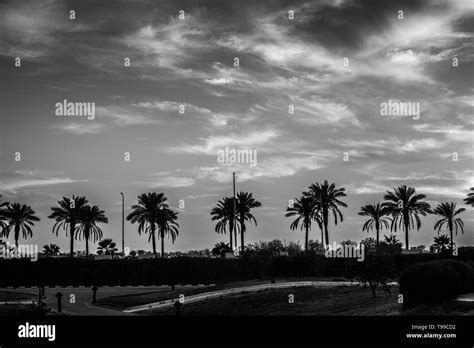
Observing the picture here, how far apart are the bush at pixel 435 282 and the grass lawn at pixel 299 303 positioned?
2721 millimetres

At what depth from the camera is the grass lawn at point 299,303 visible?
1355 inches

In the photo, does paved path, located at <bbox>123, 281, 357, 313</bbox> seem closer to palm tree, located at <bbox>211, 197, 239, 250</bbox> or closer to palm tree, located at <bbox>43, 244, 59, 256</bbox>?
palm tree, located at <bbox>211, 197, 239, 250</bbox>

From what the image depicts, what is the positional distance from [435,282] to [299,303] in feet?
45.9

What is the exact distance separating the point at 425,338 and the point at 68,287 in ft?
192

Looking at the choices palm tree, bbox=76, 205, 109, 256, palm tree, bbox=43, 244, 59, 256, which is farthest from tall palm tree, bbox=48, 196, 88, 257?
palm tree, bbox=43, 244, 59, 256

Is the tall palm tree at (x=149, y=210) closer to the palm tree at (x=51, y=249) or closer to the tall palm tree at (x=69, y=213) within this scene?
the tall palm tree at (x=69, y=213)

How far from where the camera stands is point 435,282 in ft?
90.3

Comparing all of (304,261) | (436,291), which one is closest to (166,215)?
(304,261)

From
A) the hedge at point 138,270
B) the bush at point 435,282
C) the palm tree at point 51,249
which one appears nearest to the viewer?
the bush at point 435,282

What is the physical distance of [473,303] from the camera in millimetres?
25672

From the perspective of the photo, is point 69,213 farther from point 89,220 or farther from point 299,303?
point 299,303

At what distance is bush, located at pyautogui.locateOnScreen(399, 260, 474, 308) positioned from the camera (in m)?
27.3

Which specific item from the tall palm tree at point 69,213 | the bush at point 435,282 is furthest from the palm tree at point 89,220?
the bush at point 435,282

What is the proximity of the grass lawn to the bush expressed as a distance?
2.72 metres
